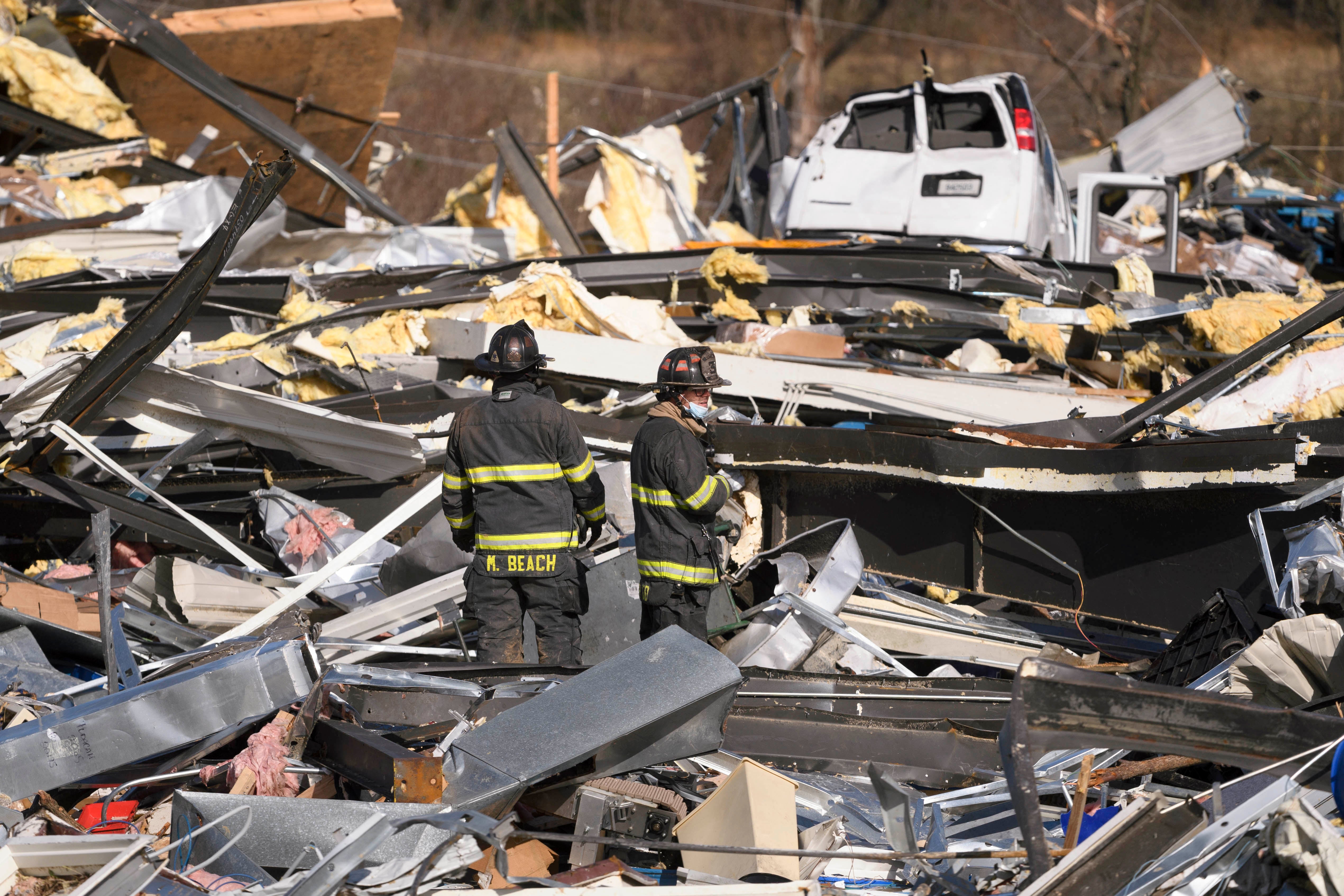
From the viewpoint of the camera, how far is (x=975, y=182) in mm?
7398

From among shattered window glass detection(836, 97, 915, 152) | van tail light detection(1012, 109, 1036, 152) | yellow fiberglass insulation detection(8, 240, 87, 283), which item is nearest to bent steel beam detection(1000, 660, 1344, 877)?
van tail light detection(1012, 109, 1036, 152)

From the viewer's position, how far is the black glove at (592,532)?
14.1 feet

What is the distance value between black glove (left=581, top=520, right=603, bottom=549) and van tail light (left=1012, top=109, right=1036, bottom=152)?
445 cm

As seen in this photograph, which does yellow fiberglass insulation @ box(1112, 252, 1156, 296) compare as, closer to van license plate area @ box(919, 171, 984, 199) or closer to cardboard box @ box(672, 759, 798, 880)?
van license plate area @ box(919, 171, 984, 199)

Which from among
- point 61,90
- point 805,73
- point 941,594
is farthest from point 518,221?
point 805,73

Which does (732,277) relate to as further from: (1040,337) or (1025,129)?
(1025,129)

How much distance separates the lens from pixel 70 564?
5.43 metres

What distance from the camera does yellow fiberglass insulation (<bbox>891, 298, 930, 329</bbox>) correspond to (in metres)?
6.34

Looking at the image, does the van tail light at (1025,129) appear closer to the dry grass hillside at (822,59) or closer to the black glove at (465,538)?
the black glove at (465,538)

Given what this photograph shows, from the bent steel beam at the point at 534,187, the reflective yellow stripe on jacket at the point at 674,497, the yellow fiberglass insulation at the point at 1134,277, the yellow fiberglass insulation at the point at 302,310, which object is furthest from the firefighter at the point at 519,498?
the bent steel beam at the point at 534,187

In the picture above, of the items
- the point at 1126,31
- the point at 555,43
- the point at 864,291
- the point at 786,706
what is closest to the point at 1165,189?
Result: the point at 864,291

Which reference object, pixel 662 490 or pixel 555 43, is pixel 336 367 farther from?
pixel 555 43

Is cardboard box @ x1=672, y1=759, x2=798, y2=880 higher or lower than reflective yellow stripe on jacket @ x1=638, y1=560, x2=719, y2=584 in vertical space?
lower

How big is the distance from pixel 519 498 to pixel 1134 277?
4275mm
